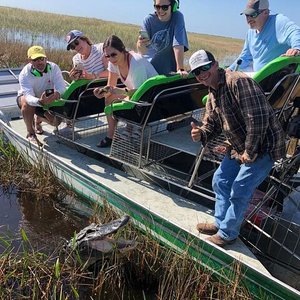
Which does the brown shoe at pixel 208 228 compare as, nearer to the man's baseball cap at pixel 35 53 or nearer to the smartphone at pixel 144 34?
the smartphone at pixel 144 34

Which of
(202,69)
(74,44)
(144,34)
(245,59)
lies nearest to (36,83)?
(74,44)

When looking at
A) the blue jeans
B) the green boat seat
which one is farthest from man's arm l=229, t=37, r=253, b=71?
the blue jeans

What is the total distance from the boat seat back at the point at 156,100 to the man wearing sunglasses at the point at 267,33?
0.85 meters

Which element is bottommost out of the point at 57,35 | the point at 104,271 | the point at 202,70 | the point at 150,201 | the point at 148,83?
the point at 57,35

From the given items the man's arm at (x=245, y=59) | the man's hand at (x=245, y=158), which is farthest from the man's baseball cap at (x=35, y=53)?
the man's hand at (x=245, y=158)

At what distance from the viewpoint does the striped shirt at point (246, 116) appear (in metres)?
3.06

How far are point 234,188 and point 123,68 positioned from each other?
217cm

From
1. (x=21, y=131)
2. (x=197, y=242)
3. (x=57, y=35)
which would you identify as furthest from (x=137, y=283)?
(x=57, y=35)

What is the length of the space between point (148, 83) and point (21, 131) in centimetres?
267

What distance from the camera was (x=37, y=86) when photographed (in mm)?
5715

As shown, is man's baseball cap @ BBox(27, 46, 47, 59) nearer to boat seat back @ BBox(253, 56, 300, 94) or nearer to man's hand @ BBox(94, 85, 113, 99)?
man's hand @ BBox(94, 85, 113, 99)

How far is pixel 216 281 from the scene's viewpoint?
363 cm

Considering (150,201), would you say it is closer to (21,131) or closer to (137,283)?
(137,283)

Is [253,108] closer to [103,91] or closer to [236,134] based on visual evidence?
[236,134]
